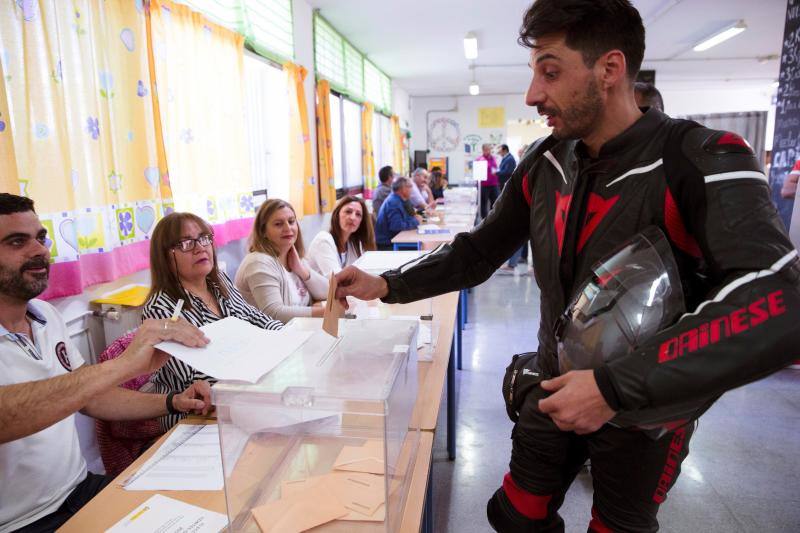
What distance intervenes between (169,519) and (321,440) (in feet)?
1.09

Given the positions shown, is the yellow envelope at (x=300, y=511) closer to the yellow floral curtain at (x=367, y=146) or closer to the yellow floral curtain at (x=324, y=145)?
the yellow floral curtain at (x=324, y=145)

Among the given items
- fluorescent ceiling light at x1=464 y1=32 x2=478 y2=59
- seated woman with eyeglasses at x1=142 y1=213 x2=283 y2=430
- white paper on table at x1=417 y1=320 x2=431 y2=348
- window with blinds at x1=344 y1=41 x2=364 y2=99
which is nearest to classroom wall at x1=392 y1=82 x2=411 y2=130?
window with blinds at x1=344 y1=41 x2=364 y2=99

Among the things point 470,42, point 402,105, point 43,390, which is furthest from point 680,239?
point 402,105

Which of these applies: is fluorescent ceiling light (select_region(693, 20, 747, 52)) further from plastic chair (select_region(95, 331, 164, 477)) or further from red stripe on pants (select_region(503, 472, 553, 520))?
plastic chair (select_region(95, 331, 164, 477))

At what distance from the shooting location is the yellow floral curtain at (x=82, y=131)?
192 centimetres

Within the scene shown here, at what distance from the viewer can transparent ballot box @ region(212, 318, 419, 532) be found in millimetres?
927

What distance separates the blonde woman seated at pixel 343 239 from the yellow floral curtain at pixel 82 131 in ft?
3.26

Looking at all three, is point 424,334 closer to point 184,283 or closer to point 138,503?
point 184,283

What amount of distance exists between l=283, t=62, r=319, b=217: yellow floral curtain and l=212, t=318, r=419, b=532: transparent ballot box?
3.89 m

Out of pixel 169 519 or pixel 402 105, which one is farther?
pixel 402 105

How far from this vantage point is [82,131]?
87.2 inches

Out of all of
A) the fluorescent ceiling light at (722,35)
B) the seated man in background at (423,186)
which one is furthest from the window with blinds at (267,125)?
the fluorescent ceiling light at (722,35)

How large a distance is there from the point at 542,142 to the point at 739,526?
1.91 meters

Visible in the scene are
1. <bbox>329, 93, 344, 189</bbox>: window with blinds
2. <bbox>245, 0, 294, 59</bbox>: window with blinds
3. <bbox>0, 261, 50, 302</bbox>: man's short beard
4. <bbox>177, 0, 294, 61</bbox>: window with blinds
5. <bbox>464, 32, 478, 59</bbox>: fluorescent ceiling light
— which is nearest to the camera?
<bbox>0, 261, 50, 302</bbox>: man's short beard
